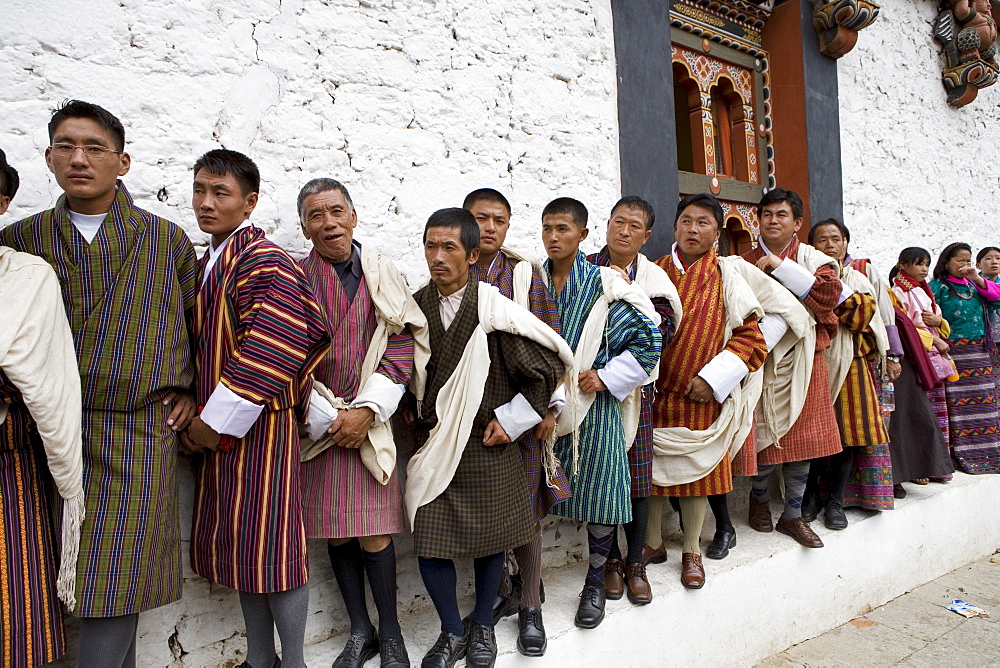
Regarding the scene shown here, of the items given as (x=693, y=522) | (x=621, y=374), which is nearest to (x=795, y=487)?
(x=693, y=522)

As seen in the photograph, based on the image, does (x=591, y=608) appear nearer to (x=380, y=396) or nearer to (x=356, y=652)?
(x=356, y=652)

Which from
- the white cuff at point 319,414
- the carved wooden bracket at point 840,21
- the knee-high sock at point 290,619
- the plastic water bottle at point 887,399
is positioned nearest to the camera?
the knee-high sock at point 290,619

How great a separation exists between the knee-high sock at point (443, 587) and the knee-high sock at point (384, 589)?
0.38 feet

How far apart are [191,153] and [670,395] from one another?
2.22m

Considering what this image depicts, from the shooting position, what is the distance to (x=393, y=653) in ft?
7.16

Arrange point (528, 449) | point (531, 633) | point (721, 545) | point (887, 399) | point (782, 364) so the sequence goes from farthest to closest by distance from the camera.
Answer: point (887, 399) → point (782, 364) → point (721, 545) → point (528, 449) → point (531, 633)

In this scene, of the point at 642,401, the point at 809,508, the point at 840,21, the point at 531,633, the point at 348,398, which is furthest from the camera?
the point at 840,21

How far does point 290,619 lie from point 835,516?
2992mm

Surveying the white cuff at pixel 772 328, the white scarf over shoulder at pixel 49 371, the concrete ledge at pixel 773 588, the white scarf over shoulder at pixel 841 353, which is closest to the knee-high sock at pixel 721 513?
the concrete ledge at pixel 773 588

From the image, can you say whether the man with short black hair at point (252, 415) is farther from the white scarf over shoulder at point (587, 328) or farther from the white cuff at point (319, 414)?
the white scarf over shoulder at point (587, 328)

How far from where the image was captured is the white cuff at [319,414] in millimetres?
2094

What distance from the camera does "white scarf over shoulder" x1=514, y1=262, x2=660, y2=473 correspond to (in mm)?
2543

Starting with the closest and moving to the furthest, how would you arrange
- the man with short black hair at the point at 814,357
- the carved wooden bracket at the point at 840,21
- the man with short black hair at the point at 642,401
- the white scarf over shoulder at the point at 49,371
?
the white scarf over shoulder at the point at 49,371
the man with short black hair at the point at 642,401
the man with short black hair at the point at 814,357
the carved wooden bracket at the point at 840,21

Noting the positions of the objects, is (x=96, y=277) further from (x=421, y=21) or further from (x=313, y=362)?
(x=421, y=21)
